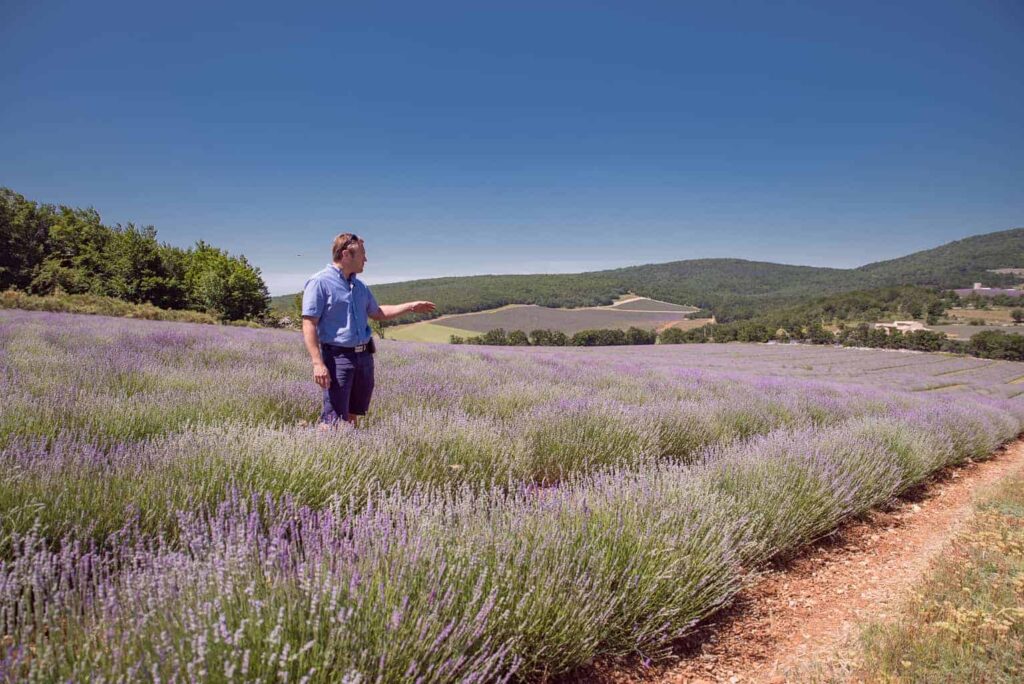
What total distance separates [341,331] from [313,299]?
323mm

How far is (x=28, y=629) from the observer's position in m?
1.06

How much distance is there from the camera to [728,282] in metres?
159

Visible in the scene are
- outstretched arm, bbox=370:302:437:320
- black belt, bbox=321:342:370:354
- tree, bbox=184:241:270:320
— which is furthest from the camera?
tree, bbox=184:241:270:320

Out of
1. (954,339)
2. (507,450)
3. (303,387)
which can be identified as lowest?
(954,339)

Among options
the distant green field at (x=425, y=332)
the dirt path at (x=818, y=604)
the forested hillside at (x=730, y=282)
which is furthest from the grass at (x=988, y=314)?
the dirt path at (x=818, y=604)

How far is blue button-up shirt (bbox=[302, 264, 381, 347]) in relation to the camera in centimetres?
353

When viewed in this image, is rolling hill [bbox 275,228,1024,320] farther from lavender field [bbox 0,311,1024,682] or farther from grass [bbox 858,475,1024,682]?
grass [bbox 858,475,1024,682]

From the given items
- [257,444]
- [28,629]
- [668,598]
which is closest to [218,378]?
[257,444]

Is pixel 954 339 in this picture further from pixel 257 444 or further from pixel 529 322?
pixel 257 444

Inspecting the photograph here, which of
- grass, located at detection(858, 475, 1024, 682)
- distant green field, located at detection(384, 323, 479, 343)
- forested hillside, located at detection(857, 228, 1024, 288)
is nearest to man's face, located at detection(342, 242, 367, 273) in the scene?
grass, located at detection(858, 475, 1024, 682)

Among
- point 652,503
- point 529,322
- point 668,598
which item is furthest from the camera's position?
point 529,322

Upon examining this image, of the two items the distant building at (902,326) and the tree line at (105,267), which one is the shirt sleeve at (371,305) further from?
the distant building at (902,326)

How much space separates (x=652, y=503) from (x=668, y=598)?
475 millimetres

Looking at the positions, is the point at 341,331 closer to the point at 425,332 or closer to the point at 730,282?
the point at 425,332
